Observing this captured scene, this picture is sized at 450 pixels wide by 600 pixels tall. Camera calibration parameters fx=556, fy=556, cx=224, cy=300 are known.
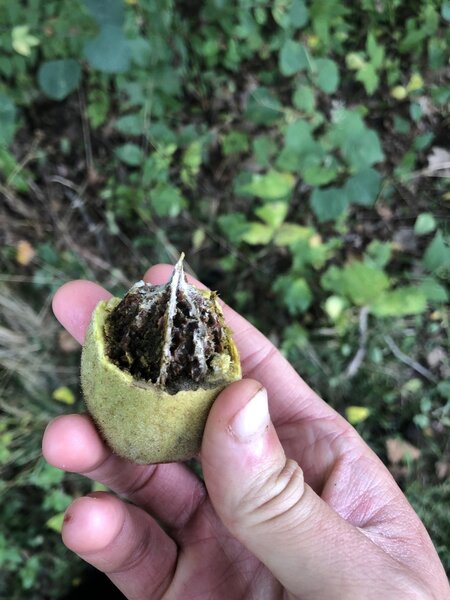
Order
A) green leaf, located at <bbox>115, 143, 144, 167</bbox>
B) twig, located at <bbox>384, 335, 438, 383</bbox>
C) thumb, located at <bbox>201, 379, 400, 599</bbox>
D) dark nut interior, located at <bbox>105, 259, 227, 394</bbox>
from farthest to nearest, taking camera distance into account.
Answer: twig, located at <bbox>384, 335, 438, 383</bbox> → green leaf, located at <bbox>115, 143, 144, 167</bbox> → dark nut interior, located at <bbox>105, 259, 227, 394</bbox> → thumb, located at <bbox>201, 379, 400, 599</bbox>

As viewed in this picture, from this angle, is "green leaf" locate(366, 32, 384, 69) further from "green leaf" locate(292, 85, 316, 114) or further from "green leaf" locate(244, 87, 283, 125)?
"green leaf" locate(244, 87, 283, 125)

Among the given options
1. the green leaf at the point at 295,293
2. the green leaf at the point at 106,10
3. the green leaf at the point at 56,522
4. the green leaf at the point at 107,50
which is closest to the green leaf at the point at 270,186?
the green leaf at the point at 295,293

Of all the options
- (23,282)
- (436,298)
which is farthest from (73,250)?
(436,298)

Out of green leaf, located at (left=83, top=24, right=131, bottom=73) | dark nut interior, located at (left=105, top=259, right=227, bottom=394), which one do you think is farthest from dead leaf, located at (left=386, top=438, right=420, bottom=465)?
green leaf, located at (left=83, top=24, right=131, bottom=73)

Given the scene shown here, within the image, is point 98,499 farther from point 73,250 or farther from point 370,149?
point 370,149

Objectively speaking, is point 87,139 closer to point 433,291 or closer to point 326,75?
point 326,75

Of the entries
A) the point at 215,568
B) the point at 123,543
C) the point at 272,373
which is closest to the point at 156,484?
the point at 123,543
